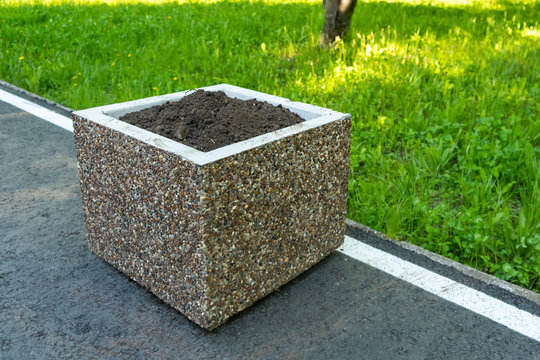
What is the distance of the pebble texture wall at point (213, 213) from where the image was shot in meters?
2.15

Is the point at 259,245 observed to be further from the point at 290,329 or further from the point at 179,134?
the point at 179,134

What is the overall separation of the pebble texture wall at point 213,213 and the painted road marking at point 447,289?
21 cm

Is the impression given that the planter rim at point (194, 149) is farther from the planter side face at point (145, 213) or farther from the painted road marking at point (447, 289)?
the painted road marking at point (447, 289)

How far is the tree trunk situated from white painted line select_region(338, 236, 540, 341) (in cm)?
421

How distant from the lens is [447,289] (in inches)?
102

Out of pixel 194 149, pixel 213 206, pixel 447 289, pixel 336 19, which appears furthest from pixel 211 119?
pixel 336 19

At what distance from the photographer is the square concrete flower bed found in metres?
2.15

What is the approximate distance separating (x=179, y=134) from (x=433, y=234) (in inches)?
63.0

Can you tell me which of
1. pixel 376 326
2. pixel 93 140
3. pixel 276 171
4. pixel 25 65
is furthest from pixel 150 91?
pixel 376 326

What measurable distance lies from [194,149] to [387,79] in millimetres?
3558

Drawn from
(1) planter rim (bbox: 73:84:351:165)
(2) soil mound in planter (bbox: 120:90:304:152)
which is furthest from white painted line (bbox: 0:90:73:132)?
(2) soil mound in planter (bbox: 120:90:304:152)

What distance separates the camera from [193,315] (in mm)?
2283

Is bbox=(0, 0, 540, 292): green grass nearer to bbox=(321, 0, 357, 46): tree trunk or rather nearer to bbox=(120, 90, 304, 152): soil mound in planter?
bbox=(321, 0, 357, 46): tree trunk

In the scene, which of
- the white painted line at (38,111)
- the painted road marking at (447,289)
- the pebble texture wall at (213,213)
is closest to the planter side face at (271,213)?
the pebble texture wall at (213,213)
